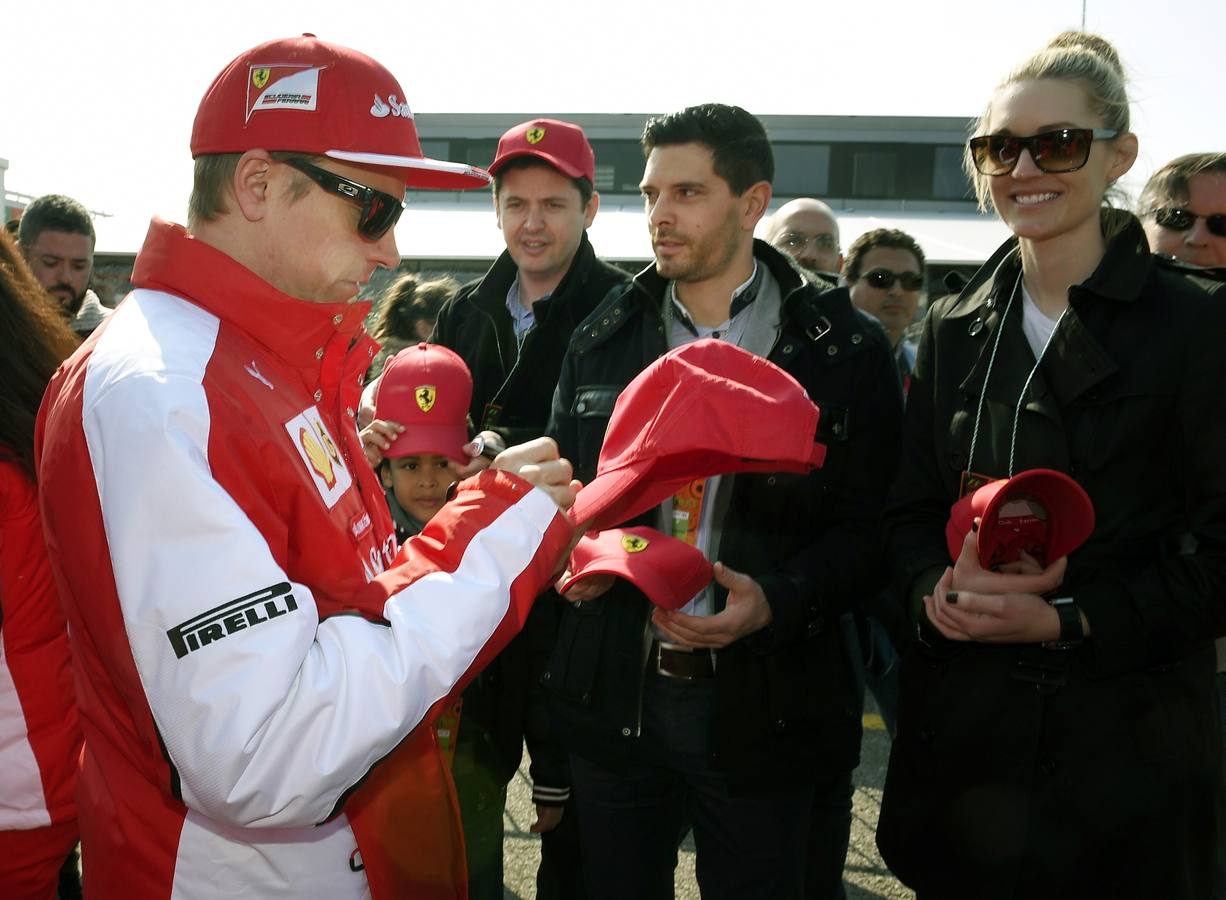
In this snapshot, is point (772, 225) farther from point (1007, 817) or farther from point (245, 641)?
point (245, 641)

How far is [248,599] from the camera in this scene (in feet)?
3.99

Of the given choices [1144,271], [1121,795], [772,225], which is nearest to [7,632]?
[1121,795]

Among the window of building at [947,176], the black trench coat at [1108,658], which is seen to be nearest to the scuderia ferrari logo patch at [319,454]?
the black trench coat at [1108,658]

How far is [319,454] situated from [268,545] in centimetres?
26

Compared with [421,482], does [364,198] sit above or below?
above

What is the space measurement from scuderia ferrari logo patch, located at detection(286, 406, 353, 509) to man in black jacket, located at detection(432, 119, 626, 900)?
1.63 meters

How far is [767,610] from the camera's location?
2332mm

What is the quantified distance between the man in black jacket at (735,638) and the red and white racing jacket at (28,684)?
1.15 meters

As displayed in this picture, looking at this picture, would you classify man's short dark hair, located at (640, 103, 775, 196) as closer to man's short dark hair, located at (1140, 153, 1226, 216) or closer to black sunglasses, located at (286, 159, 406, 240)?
black sunglasses, located at (286, 159, 406, 240)

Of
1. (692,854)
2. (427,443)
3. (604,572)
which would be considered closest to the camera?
(604,572)

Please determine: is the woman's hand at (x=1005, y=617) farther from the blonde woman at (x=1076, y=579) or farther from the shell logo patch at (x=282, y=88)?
the shell logo patch at (x=282, y=88)

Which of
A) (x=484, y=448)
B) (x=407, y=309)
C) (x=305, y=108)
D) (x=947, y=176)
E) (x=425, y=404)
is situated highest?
(x=947, y=176)

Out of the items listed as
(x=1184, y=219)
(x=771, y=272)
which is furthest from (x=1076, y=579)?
(x=1184, y=219)

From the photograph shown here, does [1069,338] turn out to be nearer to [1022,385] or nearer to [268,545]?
[1022,385]
